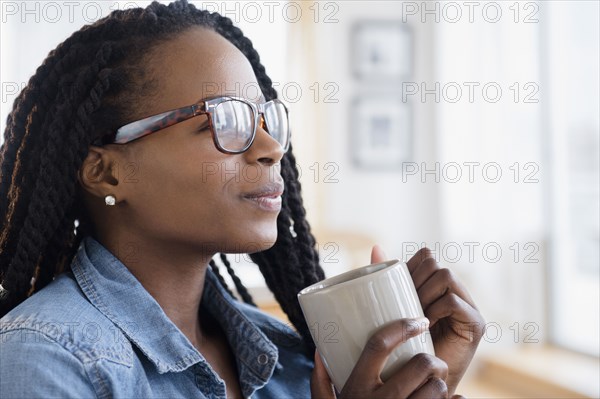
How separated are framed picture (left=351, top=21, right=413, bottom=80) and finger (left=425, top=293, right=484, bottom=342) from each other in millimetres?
3074

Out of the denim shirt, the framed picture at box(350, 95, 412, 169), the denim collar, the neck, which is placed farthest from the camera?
the framed picture at box(350, 95, 412, 169)

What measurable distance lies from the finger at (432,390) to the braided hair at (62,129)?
0.56 metres

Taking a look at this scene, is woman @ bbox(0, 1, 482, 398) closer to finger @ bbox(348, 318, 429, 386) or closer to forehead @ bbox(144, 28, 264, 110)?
forehead @ bbox(144, 28, 264, 110)

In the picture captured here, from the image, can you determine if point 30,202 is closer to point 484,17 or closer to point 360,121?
point 484,17

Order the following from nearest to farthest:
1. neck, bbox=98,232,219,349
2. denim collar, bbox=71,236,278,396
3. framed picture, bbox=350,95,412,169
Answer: denim collar, bbox=71,236,278,396, neck, bbox=98,232,219,349, framed picture, bbox=350,95,412,169

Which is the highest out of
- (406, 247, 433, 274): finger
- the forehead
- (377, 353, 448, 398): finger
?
the forehead

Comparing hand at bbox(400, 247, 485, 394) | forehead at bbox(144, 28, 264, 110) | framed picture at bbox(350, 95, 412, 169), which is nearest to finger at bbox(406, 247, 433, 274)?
hand at bbox(400, 247, 485, 394)

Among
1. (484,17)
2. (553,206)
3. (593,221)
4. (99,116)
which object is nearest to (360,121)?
(484,17)

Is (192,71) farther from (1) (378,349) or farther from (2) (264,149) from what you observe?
(1) (378,349)

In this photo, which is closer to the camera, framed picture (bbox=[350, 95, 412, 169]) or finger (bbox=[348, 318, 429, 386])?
finger (bbox=[348, 318, 429, 386])

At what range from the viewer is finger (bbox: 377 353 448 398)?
788mm

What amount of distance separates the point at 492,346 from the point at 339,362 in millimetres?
2401

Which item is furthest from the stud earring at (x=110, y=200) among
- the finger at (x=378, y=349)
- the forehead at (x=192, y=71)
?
the finger at (x=378, y=349)

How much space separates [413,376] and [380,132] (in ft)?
10.7
